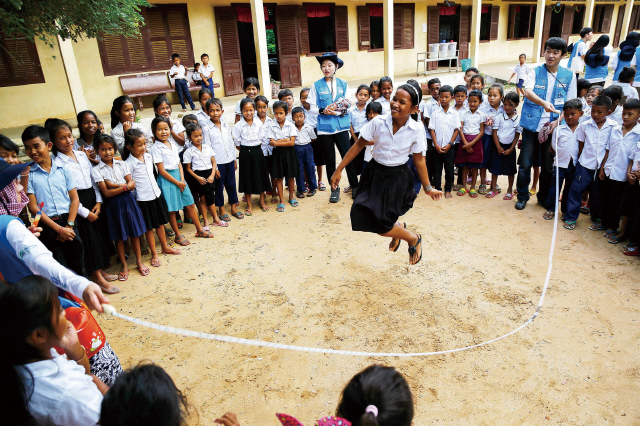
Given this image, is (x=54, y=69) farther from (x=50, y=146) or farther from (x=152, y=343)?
(x=152, y=343)

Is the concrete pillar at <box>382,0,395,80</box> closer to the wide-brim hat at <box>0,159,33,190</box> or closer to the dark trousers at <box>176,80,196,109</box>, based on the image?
the dark trousers at <box>176,80,196,109</box>

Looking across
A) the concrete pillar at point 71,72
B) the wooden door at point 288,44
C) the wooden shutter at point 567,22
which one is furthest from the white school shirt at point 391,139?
the wooden shutter at point 567,22

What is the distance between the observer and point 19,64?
868cm

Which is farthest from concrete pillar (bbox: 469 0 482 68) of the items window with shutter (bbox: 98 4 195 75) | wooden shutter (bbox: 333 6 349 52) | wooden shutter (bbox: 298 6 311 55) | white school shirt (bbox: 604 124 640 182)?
white school shirt (bbox: 604 124 640 182)

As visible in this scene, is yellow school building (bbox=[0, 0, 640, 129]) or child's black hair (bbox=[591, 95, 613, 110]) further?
yellow school building (bbox=[0, 0, 640, 129])

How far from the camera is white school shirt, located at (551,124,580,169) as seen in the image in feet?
15.9

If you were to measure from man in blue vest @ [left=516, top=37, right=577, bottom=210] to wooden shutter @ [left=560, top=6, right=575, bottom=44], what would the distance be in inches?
676

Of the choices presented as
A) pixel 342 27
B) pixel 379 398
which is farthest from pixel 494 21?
pixel 379 398

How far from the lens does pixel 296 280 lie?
405 centimetres

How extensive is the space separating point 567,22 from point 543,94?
1797cm

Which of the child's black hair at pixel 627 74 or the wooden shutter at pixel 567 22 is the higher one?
the wooden shutter at pixel 567 22

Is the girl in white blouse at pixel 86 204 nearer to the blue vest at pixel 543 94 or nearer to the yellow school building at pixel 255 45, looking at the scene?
the yellow school building at pixel 255 45

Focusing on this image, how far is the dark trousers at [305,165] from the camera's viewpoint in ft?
19.5

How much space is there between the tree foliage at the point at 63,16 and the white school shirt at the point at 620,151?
568 cm
